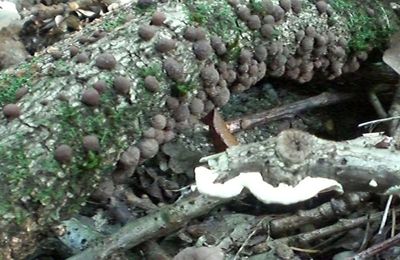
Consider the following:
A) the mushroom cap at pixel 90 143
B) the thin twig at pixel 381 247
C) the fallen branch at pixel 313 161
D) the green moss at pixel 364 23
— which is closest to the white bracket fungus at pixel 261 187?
the fallen branch at pixel 313 161

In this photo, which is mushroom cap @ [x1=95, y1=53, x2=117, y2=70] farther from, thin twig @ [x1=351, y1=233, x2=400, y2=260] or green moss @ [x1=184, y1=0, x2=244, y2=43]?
thin twig @ [x1=351, y1=233, x2=400, y2=260]

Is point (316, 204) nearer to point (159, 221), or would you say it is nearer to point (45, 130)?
point (159, 221)

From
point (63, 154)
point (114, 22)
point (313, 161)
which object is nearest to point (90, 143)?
point (63, 154)

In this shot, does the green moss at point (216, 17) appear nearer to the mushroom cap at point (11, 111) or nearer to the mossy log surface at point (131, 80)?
the mossy log surface at point (131, 80)

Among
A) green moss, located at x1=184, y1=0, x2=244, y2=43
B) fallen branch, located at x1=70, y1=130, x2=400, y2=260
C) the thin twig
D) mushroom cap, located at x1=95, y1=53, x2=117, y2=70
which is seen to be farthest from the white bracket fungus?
green moss, located at x1=184, y1=0, x2=244, y2=43

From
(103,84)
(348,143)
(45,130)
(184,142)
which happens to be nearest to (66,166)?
(45,130)
